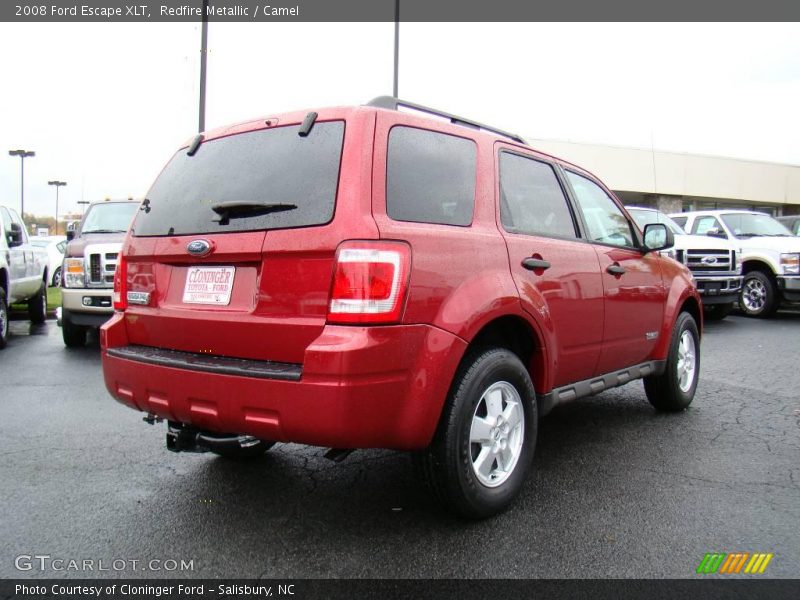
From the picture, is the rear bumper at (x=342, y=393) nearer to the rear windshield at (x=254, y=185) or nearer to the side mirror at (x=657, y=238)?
the rear windshield at (x=254, y=185)

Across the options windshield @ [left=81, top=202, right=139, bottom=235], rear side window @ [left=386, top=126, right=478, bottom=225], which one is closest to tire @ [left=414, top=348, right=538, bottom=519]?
rear side window @ [left=386, top=126, right=478, bottom=225]

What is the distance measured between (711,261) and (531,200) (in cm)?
866

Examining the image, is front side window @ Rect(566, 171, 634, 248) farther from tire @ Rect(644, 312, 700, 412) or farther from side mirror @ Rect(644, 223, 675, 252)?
tire @ Rect(644, 312, 700, 412)

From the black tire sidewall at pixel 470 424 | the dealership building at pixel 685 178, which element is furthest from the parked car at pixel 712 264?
the dealership building at pixel 685 178

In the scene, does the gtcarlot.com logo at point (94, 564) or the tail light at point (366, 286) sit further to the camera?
the gtcarlot.com logo at point (94, 564)

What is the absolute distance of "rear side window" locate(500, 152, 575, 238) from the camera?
11.1 feet

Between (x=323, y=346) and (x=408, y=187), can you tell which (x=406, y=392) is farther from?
(x=408, y=187)

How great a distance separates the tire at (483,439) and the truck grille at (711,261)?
353 inches

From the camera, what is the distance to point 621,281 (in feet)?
13.8

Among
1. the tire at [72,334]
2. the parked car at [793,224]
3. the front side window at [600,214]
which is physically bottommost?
the tire at [72,334]

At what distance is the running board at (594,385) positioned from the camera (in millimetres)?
3506

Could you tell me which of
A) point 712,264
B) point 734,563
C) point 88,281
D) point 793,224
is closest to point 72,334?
point 88,281

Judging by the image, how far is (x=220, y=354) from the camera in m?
2.79

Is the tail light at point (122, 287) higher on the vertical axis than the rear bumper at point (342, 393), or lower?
higher
